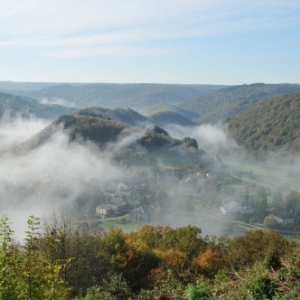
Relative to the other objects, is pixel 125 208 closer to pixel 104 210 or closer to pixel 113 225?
pixel 104 210

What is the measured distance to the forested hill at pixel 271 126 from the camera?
109m

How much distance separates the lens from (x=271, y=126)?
388 ft

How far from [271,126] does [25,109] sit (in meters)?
107

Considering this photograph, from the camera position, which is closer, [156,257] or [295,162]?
[156,257]

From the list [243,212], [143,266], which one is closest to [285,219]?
[243,212]

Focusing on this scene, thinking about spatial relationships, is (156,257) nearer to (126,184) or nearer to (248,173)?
(126,184)

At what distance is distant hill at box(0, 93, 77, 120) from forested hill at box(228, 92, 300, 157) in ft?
283

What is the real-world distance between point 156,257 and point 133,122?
132 metres

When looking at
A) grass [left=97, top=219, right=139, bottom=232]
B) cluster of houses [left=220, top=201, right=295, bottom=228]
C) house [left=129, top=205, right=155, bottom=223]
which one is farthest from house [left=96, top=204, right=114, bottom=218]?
cluster of houses [left=220, top=201, right=295, bottom=228]

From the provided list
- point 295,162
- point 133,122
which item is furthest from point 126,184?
point 133,122

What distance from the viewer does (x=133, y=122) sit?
14788 cm

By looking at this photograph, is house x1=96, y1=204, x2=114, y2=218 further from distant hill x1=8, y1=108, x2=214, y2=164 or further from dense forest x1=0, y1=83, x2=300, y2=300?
distant hill x1=8, y1=108, x2=214, y2=164

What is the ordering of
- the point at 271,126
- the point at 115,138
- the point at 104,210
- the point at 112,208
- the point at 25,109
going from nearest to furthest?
the point at 104,210, the point at 112,208, the point at 115,138, the point at 271,126, the point at 25,109

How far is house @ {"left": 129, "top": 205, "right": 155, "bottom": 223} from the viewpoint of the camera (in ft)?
163
